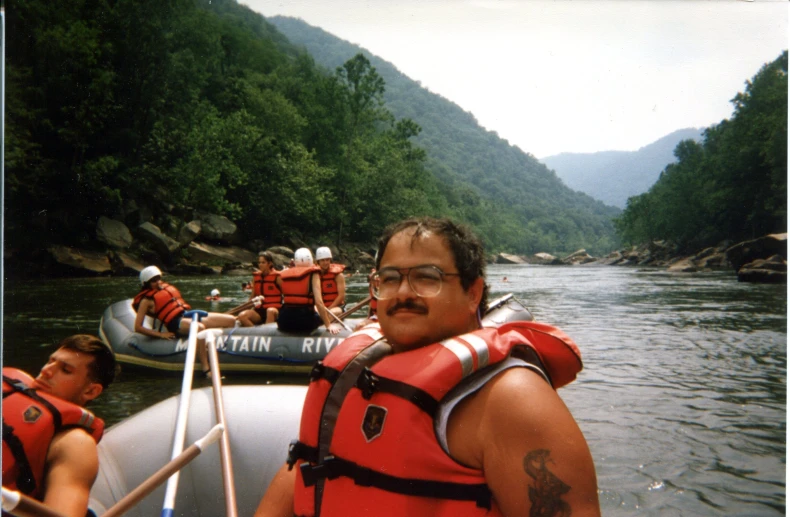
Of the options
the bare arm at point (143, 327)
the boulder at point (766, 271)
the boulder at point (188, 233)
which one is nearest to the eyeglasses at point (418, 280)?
the bare arm at point (143, 327)

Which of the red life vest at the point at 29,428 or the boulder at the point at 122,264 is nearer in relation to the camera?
the red life vest at the point at 29,428

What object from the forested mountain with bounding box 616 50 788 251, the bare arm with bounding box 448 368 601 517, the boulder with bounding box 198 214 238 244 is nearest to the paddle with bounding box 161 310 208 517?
the bare arm with bounding box 448 368 601 517

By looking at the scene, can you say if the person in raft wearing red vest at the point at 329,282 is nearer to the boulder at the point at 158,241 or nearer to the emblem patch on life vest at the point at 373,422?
the emblem patch on life vest at the point at 373,422

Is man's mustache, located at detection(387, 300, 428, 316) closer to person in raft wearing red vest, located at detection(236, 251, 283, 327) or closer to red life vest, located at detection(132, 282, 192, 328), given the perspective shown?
red life vest, located at detection(132, 282, 192, 328)

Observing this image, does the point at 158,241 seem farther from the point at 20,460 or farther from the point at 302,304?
the point at 20,460

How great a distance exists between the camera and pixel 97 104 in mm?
17562

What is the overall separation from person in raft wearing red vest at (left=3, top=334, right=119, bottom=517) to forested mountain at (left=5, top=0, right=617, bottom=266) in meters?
1.17

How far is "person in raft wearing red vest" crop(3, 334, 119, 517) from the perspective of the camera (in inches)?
70.4

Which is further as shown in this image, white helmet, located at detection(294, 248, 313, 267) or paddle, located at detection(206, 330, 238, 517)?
white helmet, located at detection(294, 248, 313, 267)

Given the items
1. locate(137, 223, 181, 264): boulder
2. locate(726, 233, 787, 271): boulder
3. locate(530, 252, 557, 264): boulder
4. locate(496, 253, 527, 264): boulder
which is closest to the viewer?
locate(726, 233, 787, 271): boulder

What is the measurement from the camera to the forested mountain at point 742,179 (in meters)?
25.1

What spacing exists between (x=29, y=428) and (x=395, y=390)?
1122 millimetres

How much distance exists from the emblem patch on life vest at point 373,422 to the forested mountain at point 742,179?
20.5 m

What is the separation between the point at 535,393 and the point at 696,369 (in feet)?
20.6
